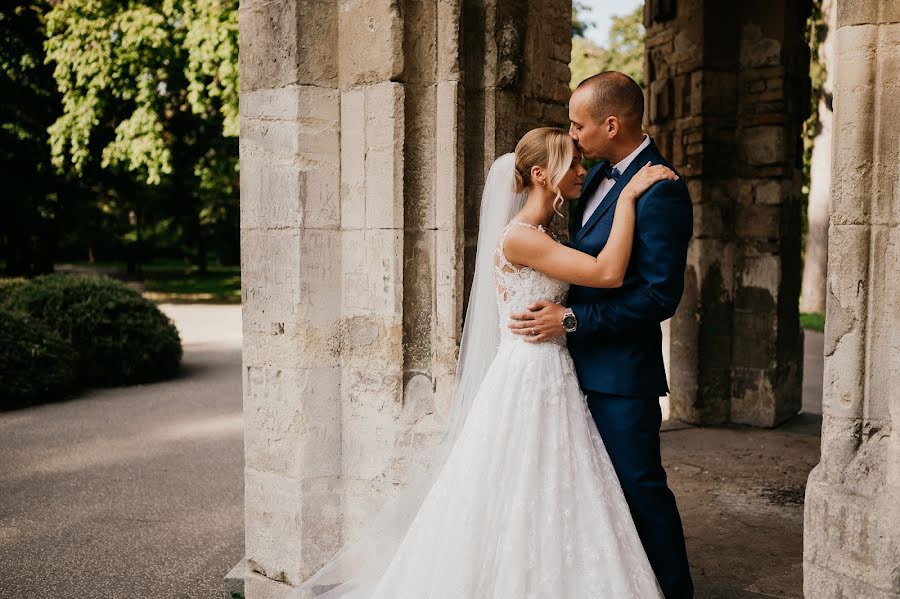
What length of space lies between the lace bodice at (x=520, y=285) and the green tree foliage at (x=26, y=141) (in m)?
18.7

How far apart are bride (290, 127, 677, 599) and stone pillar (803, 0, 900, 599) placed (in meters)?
0.57

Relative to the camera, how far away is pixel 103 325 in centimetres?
1002

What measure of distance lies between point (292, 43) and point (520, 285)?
1.56 metres

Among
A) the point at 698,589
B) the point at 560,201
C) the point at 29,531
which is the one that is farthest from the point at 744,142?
the point at 29,531

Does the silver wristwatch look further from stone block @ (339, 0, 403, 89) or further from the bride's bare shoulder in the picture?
stone block @ (339, 0, 403, 89)

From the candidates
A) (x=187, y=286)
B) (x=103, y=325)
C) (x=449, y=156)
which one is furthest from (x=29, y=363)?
(x=187, y=286)

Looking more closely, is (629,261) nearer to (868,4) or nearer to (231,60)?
(868,4)

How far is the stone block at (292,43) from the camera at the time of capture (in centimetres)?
365

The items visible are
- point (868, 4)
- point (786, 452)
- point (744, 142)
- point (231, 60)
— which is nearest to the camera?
point (868, 4)

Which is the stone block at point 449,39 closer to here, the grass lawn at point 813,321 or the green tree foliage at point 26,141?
the grass lawn at point 813,321

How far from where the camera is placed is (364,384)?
3.75m

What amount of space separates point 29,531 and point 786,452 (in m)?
5.22

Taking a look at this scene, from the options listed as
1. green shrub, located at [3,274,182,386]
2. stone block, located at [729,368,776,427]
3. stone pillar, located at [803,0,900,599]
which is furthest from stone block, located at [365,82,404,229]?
green shrub, located at [3,274,182,386]

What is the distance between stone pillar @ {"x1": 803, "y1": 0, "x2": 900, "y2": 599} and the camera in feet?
8.59
